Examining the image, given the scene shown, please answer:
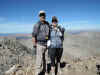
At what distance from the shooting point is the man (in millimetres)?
6645

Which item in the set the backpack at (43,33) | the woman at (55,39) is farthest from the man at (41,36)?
the woman at (55,39)

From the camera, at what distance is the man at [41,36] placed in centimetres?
664

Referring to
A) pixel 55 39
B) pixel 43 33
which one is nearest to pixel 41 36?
pixel 43 33

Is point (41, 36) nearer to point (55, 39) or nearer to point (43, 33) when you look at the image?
point (43, 33)

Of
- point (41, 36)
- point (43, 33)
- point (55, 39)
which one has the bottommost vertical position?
point (55, 39)

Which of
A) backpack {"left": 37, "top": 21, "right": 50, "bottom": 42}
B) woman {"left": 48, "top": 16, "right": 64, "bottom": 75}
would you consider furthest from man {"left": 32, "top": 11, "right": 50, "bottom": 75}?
woman {"left": 48, "top": 16, "right": 64, "bottom": 75}

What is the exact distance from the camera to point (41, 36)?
673 centimetres

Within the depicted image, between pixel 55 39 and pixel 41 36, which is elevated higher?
pixel 41 36

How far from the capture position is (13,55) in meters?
11.4

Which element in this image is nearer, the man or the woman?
the man

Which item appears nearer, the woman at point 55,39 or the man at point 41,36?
the man at point 41,36

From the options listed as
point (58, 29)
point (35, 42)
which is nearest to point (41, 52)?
point (35, 42)

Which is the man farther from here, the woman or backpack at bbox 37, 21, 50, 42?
the woman

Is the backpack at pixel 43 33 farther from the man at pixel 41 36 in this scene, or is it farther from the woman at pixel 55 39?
the woman at pixel 55 39
